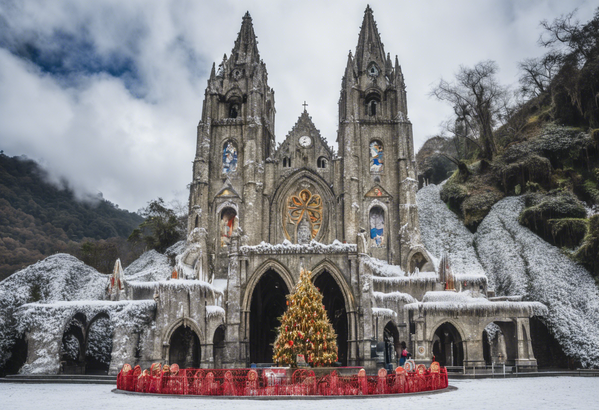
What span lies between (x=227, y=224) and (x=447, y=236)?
19.7 meters

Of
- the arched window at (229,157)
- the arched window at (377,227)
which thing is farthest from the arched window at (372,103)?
the arched window at (229,157)

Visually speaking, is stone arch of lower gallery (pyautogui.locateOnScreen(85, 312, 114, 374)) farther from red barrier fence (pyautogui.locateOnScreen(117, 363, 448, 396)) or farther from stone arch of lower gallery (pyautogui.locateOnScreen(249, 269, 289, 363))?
red barrier fence (pyautogui.locateOnScreen(117, 363, 448, 396))

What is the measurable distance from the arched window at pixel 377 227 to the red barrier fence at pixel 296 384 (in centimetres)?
2579

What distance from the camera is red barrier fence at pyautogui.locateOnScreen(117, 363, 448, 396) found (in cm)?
1519

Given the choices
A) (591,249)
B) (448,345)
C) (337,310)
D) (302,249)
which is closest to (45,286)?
(302,249)

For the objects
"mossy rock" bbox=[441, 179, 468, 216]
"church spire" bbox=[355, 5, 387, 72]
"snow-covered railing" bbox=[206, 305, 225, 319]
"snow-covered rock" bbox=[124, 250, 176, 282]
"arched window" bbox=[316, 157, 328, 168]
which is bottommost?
"snow-covered railing" bbox=[206, 305, 225, 319]

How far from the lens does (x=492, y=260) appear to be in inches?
1571

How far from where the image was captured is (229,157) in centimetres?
4503

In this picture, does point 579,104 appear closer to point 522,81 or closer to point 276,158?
point 522,81

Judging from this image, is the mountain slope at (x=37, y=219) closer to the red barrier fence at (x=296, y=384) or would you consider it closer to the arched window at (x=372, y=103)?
the arched window at (x=372, y=103)

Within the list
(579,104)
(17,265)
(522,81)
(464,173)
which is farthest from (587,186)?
(17,265)

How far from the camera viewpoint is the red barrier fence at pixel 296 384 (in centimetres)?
1519

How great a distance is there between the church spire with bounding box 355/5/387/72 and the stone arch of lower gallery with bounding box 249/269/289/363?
2342 centimetres

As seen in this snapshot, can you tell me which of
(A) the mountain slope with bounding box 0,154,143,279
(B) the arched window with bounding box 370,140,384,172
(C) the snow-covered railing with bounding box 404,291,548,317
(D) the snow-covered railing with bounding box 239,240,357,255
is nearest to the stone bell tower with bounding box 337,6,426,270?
(B) the arched window with bounding box 370,140,384,172
